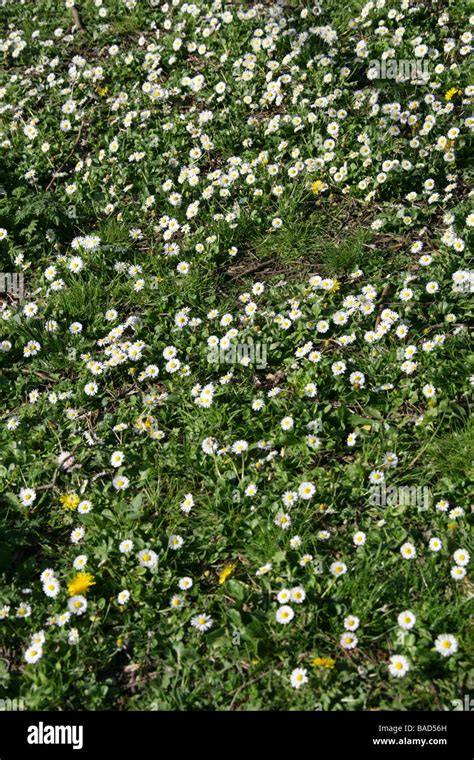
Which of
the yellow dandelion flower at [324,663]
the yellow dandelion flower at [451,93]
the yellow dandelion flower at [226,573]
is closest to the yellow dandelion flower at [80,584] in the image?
the yellow dandelion flower at [226,573]

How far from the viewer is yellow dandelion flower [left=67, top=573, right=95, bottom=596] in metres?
3.27

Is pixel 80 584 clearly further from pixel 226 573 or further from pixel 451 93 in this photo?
pixel 451 93

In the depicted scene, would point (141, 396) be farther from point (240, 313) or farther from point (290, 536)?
point (290, 536)

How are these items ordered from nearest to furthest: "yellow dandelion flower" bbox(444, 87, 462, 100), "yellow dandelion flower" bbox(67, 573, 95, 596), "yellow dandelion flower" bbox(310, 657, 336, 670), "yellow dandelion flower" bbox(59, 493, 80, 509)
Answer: "yellow dandelion flower" bbox(310, 657, 336, 670), "yellow dandelion flower" bbox(67, 573, 95, 596), "yellow dandelion flower" bbox(59, 493, 80, 509), "yellow dandelion flower" bbox(444, 87, 462, 100)

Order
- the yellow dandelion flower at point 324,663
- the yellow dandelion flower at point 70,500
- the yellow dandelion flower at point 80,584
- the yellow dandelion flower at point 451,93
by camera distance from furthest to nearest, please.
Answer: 1. the yellow dandelion flower at point 451,93
2. the yellow dandelion flower at point 70,500
3. the yellow dandelion flower at point 80,584
4. the yellow dandelion flower at point 324,663

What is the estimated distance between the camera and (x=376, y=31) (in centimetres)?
571

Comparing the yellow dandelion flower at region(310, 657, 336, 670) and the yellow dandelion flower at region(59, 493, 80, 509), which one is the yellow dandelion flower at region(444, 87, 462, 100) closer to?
the yellow dandelion flower at region(59, 493, 80, 509)

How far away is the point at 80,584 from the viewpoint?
3.28 m

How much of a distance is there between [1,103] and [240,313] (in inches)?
133

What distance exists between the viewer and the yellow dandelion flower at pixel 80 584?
10.7 ft

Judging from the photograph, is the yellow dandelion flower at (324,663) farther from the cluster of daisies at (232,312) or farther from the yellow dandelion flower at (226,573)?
the yellow dandelion flower at (226,573)

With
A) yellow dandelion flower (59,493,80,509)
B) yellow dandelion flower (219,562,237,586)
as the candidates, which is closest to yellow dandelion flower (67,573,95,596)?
yellow dandelion flower (59,493,80,509)

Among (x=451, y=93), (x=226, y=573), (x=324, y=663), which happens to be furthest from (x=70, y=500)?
(x=451, y=93)

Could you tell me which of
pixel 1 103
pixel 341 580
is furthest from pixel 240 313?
pixel 1 103
